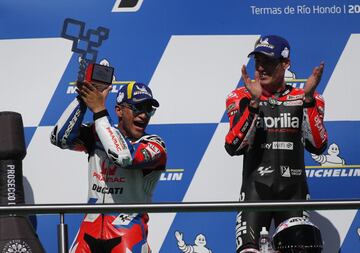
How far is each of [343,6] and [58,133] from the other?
82.6 inches

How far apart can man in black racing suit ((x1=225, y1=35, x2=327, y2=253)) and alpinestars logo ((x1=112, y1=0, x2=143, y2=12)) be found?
42.9 inches

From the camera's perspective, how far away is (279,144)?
6.18 meters

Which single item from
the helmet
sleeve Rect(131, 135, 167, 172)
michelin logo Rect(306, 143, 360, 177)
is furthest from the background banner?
the helmet

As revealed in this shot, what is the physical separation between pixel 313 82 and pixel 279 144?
15.1 inches

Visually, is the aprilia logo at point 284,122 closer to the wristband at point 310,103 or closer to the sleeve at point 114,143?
the wristband at point 310,103

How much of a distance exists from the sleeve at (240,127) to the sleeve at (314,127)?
0.99ft

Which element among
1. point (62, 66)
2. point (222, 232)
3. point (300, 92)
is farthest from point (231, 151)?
point (62, 66)

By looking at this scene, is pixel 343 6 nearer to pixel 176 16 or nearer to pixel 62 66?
pixel 176 16

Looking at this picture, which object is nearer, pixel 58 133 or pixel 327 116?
pixel 58 133

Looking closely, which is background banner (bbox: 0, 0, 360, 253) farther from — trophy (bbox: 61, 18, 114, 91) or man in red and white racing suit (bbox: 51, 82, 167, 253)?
man in red and white racing suit (bbox: 51, 82, 167, 253)

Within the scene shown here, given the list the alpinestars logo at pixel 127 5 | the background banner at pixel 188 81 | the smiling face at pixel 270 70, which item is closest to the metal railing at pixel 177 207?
the smiling face at pixel 270 70

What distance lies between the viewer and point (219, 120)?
696 centimetres

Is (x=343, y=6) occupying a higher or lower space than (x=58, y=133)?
higher

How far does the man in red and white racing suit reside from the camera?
5797 mm
